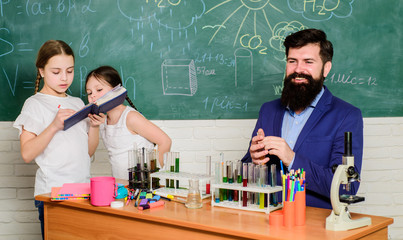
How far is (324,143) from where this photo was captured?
2297 millimetres

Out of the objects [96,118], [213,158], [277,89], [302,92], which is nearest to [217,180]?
[302,92]

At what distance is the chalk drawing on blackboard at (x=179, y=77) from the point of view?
11.5 ft

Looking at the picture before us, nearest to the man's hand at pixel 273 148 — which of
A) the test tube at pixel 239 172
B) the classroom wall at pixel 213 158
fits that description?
Answer: the test tube at pixel 239 172

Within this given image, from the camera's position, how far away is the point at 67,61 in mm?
2613

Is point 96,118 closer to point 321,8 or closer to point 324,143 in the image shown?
point 324,143

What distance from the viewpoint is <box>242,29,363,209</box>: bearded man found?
6.98 ft

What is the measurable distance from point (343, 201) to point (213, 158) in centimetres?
190

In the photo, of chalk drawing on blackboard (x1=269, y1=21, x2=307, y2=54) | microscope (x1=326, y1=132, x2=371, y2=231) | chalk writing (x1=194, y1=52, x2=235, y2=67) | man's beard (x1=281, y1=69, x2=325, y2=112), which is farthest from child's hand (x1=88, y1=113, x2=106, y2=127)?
chalk drawing on blackboard (x1=269, y1=21, x2=307, y2=54)

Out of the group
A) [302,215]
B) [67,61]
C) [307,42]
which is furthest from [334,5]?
[302,215]

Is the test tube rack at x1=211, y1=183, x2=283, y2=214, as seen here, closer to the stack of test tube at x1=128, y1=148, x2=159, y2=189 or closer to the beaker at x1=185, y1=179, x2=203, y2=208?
the beaker at x1=185, y1=179, x2=203, y2=208

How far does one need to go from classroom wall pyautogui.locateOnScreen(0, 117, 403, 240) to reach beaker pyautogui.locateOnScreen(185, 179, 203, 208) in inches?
58.7

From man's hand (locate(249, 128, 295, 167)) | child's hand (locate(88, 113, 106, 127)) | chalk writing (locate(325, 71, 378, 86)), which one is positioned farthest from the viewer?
chalk writing (locate(325, 71, 378, 86))

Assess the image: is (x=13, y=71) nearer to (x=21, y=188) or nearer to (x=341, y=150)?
(x=21, y=188)

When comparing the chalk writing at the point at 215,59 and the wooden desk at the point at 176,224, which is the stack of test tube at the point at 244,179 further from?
the chalk writing at the point at 215,59
